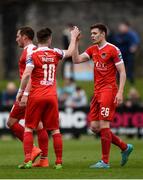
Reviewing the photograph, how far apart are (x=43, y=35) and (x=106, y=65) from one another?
4.11 feet

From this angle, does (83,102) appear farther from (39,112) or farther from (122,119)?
(39,112)

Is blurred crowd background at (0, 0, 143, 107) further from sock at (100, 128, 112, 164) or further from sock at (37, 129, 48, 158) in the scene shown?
sock at (100, 128, 112, 164)

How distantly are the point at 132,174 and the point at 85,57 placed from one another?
8.79 feet

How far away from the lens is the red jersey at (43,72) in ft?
52.6

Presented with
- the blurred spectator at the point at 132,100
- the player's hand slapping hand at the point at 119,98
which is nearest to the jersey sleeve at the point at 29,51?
the player's hand slapping hand at the point at 119,98

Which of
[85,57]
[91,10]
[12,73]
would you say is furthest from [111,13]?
[85,57]

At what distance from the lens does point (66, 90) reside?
2998 cm

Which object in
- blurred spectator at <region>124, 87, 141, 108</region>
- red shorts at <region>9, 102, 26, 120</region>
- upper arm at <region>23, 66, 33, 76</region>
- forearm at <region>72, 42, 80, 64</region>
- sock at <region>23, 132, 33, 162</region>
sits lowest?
sock at <region>23, 132, 33, 162</region>

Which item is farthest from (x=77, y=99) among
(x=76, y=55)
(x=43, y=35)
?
(x=43, y=35)

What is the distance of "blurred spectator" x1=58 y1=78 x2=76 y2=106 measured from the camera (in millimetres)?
29352

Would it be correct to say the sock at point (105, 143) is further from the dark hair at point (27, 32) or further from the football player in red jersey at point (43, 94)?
the dark hair at point (27, 32)

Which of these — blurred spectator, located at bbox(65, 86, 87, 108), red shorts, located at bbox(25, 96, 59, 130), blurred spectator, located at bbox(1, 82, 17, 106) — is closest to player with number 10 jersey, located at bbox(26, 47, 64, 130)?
red shorts, located at bbox(25, 96, 59, 130)

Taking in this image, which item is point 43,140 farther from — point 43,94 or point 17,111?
A: point 43,94

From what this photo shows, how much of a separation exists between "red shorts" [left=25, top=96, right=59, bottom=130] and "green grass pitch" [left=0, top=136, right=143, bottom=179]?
0.75 metres
